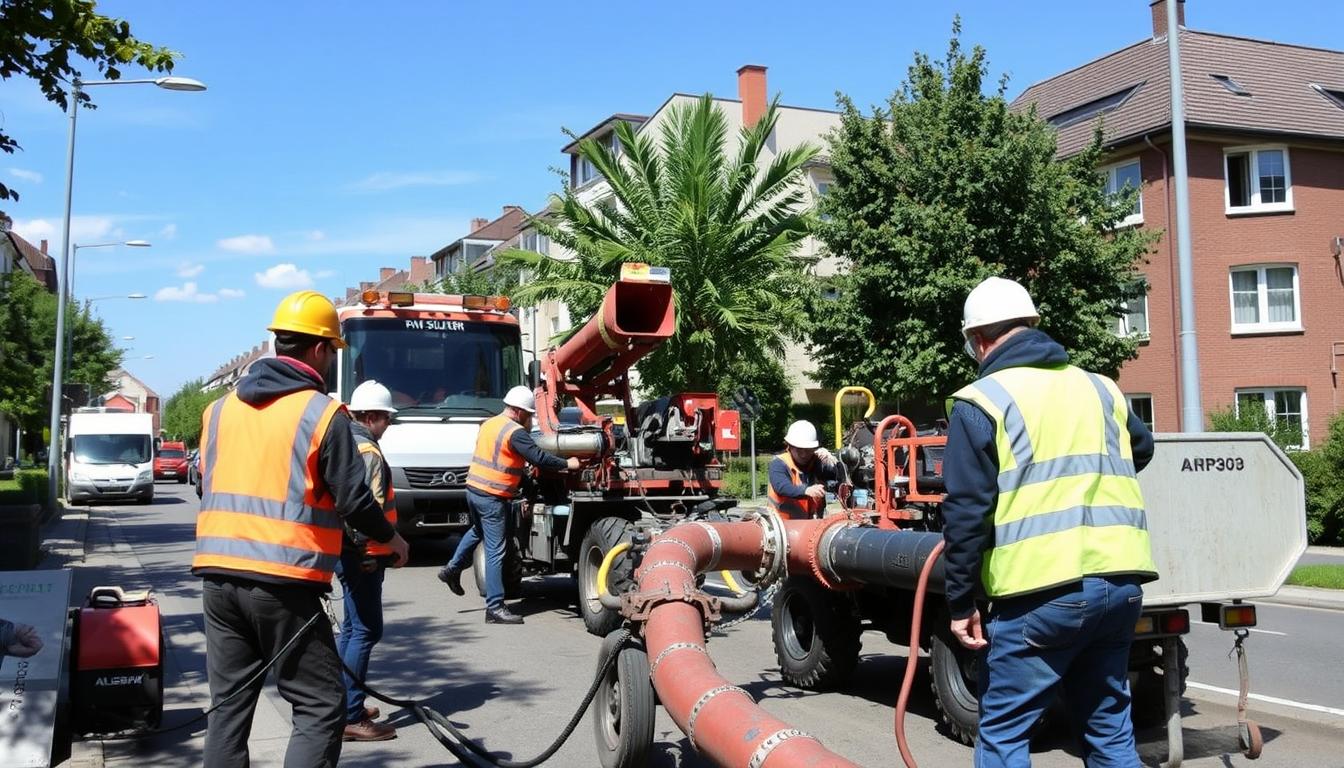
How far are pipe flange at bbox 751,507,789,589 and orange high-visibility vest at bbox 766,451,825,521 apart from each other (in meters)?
2.11

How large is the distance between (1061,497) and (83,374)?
50.7m

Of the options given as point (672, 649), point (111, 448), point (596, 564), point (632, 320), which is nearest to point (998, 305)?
point (672, 649)

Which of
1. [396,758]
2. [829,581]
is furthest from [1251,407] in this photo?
[396,758]

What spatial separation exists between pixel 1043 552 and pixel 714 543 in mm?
2872

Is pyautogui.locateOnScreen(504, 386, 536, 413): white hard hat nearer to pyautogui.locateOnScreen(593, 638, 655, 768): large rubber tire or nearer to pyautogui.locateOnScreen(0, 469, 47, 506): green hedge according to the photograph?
pyautogui.locateOnScreen(593, 638, 655, 768): large rubber tire

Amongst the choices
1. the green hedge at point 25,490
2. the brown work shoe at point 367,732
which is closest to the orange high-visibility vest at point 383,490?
the brown work shoe at point 367,732

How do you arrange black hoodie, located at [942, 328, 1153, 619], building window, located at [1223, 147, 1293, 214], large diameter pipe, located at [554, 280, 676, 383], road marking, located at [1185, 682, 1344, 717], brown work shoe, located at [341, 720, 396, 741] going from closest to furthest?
black hoodie, located at [942, 328, 1153, 619]
brown work shoe, located at [341, 720, 396, 741]
road marking, located at [1185, 682, 1344, 717]
large diameter pipe, located at [554, 280, 676, 383]
building window, located at [1223, 147, 1293, 214]

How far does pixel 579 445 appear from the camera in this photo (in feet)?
33.1

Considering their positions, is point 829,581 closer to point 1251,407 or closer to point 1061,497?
point 1061,497

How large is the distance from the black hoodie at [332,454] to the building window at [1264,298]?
90.5 ft

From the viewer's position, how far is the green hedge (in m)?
15.0

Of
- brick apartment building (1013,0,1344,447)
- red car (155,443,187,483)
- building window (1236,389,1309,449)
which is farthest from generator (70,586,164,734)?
red car (155,443,187,483)

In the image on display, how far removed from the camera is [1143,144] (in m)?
28.5

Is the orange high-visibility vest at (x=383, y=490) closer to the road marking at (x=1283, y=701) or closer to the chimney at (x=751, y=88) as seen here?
the road marking at (x=1283, y=701)
